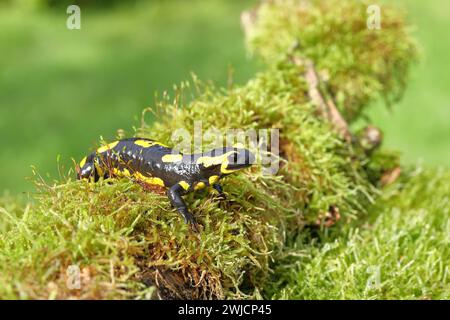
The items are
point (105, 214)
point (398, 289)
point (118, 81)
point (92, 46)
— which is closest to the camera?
point (105, 214)

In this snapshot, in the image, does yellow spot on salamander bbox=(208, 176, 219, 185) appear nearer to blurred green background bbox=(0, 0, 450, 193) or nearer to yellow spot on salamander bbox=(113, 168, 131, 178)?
yellow spot on salamander bbox=(113, 168, 131, 178)

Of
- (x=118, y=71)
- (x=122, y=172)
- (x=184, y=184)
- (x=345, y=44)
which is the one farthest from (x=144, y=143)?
(x=118, y=71)

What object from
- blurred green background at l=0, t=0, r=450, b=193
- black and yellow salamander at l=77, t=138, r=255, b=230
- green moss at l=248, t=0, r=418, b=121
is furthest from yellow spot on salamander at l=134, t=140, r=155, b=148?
blurred green background at l=0, t=0, r=450, b=193

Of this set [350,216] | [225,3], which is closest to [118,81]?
[225,3]

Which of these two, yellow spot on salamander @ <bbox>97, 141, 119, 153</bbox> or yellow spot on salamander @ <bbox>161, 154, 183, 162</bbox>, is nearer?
yellow spot on salamander @ <bbox>161, 154, 183, 162</bbox>

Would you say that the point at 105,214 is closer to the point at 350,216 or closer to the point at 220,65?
the point at 350,216

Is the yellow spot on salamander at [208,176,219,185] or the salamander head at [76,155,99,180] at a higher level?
the salamander head at [76,155,99,180]
